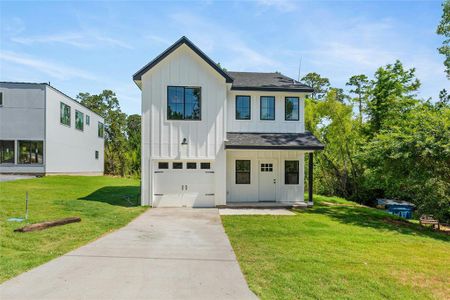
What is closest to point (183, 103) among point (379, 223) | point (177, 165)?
point (177, 165)

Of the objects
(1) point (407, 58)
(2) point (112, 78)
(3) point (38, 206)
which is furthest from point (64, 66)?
(1) point (407, 58)

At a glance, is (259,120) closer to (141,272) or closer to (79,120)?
(141,272)

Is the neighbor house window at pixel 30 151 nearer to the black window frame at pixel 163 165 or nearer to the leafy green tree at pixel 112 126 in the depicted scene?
the leafy green tree at pixel 112 126

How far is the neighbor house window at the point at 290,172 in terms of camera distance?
1506cm

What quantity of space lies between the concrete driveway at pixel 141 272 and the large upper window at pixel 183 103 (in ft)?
21.5

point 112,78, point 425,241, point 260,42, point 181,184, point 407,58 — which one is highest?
point 407,58

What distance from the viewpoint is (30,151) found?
73.8 feet

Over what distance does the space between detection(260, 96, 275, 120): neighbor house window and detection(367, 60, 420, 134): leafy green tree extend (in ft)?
32.8

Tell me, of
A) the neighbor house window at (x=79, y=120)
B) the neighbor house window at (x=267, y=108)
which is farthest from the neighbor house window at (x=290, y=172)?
the neighbor house window at (x=79, y=120)

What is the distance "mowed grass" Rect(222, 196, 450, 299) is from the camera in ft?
15.4

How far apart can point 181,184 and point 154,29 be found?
6.90 meters

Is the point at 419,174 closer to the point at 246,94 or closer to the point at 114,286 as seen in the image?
the point at 246,94

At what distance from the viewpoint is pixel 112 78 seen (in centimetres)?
1688

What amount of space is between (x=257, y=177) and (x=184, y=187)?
3.74 metres
